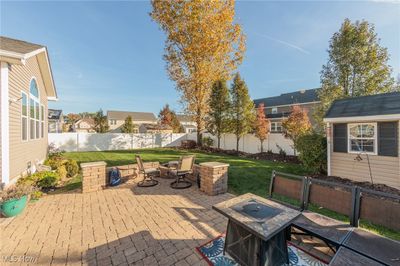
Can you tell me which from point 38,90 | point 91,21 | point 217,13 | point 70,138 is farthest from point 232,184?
point 70,138

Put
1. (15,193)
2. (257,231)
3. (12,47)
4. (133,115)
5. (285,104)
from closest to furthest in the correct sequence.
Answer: (257,231)
(15,193)
(12,47)
(285,104)
(133,115)

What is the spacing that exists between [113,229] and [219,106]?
41.3ft

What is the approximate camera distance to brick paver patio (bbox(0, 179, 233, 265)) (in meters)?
2.65

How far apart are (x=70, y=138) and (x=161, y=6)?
14.0 m

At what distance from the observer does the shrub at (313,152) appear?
327 inches

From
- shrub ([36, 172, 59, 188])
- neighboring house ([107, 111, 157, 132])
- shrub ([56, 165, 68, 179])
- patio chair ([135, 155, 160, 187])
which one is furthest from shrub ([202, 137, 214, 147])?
neighboring house ([107, 111, 157, 132])

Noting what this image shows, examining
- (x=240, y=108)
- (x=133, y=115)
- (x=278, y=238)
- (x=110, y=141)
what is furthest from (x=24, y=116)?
(x=133, y=115)

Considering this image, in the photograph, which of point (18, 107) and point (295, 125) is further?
point (295, 125)

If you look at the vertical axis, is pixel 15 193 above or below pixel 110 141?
below

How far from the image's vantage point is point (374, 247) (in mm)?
2234

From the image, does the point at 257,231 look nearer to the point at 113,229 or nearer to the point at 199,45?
the point at 113,229

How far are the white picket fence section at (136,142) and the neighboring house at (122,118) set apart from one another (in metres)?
25.5

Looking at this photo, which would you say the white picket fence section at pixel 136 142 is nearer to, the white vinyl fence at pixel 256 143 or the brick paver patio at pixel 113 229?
the white vinyl fence at pixel 256 143

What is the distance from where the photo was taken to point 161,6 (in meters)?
14.3
